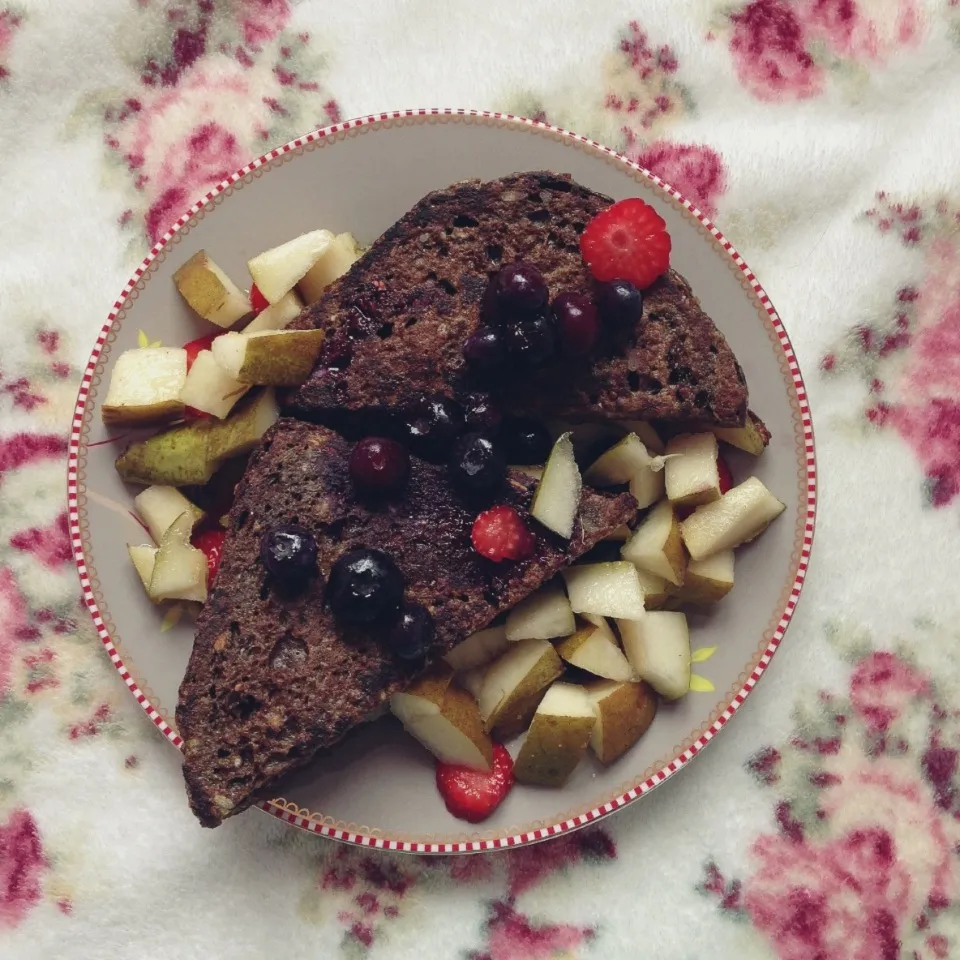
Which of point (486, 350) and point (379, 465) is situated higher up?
point (486, 350)

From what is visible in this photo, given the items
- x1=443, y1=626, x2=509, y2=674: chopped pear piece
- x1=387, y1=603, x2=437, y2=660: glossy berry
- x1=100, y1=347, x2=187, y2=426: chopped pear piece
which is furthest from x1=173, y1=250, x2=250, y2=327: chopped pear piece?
x1=443, y1=626, x2=509, y2=674: chopped pear piece

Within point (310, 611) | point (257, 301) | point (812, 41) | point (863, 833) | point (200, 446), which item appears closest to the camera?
point (310, 611)

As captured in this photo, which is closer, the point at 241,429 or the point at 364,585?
the point at 364,585

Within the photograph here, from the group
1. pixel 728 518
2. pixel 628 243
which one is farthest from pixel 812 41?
pixel 728 518

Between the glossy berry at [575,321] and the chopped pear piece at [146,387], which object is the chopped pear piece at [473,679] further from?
the chopped pear piece at [146,387]

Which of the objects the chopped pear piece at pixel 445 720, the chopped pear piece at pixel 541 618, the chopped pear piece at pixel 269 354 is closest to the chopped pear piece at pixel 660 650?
the chopped pear piece at pixel 541 618

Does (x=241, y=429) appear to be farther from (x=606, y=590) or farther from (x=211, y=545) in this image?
(x=606, y=590)
